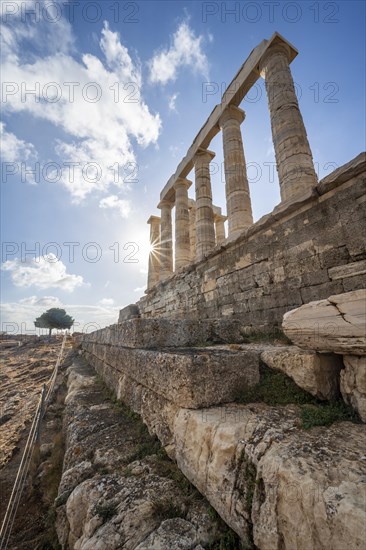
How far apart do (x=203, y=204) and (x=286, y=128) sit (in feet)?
14.6

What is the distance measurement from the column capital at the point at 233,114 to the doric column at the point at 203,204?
1.94m

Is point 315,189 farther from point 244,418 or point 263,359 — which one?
point 244,418

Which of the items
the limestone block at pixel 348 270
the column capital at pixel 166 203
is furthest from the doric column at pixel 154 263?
the limestone block at pixel 348 270

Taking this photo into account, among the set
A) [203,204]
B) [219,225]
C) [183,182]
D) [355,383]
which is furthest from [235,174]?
[219,225]

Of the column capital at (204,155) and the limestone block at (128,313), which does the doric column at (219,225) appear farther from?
the limestone block at (128,313)

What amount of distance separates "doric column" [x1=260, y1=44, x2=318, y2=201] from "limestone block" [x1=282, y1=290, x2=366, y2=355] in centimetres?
512

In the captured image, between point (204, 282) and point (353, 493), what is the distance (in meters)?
6.21

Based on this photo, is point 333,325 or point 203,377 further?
point 203,377

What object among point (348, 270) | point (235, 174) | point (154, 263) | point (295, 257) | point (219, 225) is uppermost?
point (219, 225)

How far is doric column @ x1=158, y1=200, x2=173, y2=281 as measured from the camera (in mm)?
13297

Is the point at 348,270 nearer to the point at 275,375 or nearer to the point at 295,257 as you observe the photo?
the point at 295,257

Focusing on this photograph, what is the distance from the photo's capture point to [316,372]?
1.82 m

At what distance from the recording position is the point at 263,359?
2.29 meters

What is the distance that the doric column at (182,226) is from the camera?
12.4m
